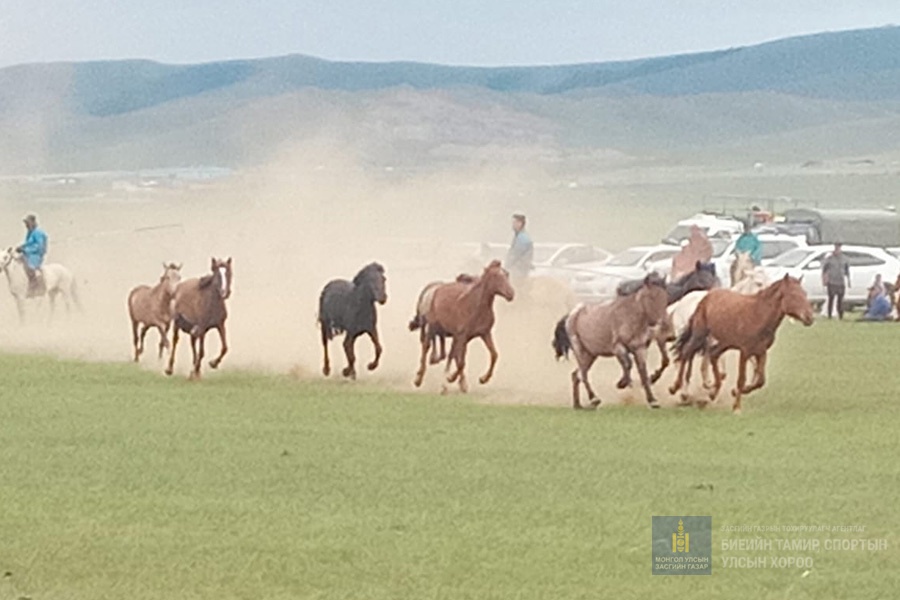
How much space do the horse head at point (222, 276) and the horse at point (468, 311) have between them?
9.80 feet

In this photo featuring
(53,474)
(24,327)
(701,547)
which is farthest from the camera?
(24,327)

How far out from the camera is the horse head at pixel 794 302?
23.9m

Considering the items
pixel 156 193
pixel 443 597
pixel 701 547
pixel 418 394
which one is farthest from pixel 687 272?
pixel 156 193

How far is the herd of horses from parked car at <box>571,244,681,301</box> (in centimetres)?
992

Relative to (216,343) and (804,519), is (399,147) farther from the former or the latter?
(804,519)

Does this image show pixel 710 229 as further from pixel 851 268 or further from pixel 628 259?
pixel 628 259

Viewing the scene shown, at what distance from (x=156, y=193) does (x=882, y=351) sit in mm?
86127

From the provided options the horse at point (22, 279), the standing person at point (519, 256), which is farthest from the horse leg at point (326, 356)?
the horse at point (22, 279)

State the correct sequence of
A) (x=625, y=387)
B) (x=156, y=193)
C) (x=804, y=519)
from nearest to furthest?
(x=804, y=519) → (x=625, y=387) → (x=156, y=193)

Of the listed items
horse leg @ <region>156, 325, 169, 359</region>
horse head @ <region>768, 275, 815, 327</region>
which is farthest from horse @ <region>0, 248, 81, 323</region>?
horse head @ <region>768, 275, 815, 327</region>

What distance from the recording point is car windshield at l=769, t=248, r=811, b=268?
50.7 metres

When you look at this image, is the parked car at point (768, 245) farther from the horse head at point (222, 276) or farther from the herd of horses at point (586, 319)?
the horse head at point (222, 276)

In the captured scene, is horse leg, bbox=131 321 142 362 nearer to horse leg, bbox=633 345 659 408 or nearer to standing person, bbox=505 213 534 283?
standing person, bbox=505 213 534 283

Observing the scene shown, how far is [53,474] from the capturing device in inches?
746
